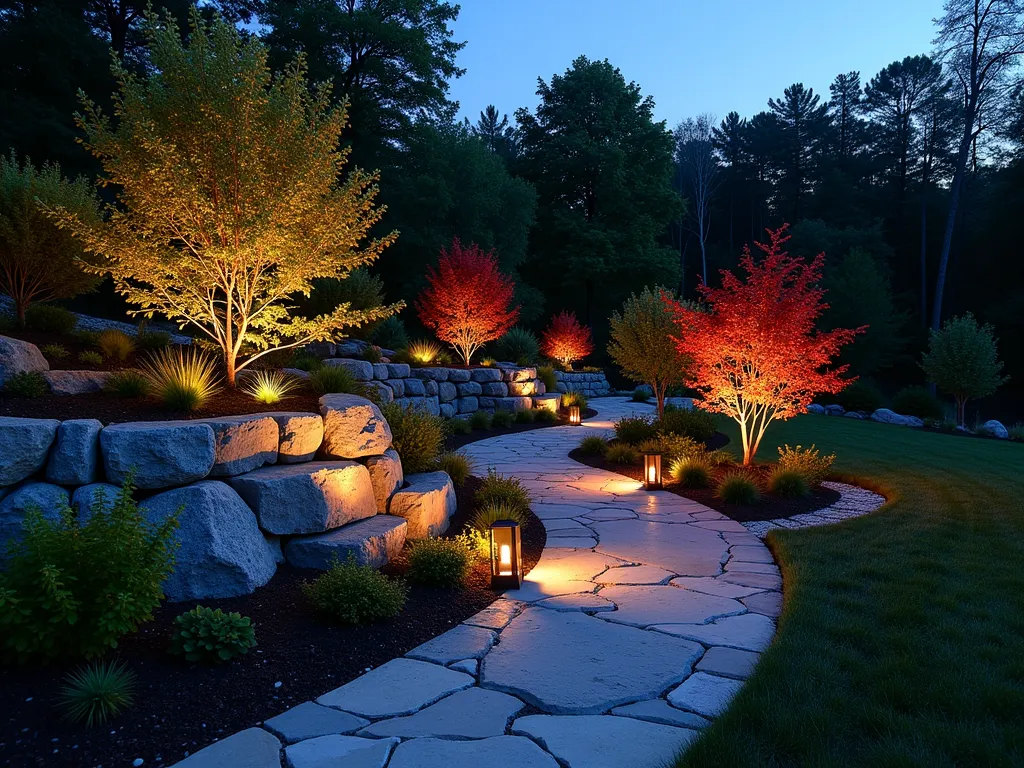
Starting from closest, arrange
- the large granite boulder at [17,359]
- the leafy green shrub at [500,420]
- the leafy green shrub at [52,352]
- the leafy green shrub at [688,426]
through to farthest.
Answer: the large granite boulder at [17,359], the leafy green shrub at [52,352], the leafy green shrub at [688,426], the leafy green shrub at [500,420]

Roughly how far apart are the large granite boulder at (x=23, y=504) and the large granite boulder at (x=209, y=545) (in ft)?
1.36

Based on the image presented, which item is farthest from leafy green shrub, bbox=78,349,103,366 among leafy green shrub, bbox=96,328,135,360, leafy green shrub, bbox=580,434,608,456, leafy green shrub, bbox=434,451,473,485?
leafy green shrub, bbox=580,434,608,456

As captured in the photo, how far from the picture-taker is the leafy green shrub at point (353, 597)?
3182mm

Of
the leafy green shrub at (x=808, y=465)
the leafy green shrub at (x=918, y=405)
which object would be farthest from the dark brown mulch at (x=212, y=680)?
the leafy green shrub at (x=918, y=405)

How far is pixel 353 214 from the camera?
5719 millimetres

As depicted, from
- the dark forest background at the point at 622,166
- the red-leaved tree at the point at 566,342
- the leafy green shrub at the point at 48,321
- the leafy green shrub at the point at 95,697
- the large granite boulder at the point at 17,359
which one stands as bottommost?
the leafy green shrub at the point at 95,697

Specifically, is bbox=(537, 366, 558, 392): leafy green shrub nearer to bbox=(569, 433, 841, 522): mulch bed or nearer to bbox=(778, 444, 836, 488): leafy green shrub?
bbox=(569, 433, 841, 522): mulch bed

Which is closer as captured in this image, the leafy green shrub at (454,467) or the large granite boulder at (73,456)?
the large granite boulder at (73,456)

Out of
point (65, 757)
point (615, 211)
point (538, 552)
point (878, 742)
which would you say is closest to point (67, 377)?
point (65, 757)

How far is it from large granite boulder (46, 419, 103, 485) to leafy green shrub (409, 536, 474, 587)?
204 cm

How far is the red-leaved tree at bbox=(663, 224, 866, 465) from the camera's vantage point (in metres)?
6.83

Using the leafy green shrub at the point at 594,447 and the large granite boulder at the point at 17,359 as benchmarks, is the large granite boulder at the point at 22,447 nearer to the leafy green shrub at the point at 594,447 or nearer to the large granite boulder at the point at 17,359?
the large granite boulder at the point at 17,359

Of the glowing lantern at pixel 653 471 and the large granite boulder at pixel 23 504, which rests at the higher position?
the large granite boulder at pixel 23 504

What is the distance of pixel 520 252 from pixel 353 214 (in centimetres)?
1883
